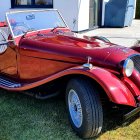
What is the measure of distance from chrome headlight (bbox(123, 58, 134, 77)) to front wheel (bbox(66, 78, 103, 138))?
0.41 meters

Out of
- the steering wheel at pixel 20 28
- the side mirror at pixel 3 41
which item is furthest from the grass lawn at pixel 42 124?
the steering wheel at pixel 20 28

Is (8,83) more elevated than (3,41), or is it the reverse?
(3,41)

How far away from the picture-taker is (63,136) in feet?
11.8

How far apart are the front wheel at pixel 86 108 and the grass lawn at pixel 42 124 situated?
0.19 meters

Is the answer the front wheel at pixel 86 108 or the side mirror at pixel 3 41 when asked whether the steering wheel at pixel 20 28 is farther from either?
the front wheel at pixel 86 108

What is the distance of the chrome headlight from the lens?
11.5 feet

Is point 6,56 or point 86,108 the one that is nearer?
point 86,108

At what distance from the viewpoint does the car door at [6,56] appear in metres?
4.56

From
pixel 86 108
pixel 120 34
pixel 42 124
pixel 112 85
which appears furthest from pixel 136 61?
pixel 120 34

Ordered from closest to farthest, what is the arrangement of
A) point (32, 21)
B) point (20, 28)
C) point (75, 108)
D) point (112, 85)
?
point (112, 85) < point (75, 108) < point (20, 28) < point (32, 21)

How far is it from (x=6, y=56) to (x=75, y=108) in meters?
1.65

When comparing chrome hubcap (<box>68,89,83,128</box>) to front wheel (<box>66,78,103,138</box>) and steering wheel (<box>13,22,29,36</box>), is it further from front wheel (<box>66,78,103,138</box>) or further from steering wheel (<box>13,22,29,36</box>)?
steering wheel (<box>13,22,29,36</box>)

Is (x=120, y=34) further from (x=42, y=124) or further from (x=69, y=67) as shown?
(x=42, y=124)

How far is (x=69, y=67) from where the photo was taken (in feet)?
12.6
